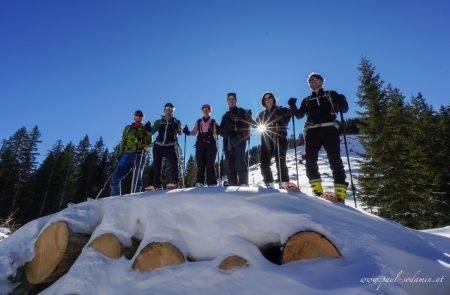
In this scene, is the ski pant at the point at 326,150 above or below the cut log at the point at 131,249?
above

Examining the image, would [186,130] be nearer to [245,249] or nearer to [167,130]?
[167,130]

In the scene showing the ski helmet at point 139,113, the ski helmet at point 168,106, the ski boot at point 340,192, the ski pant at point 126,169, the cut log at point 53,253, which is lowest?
the cut log at point 53,253

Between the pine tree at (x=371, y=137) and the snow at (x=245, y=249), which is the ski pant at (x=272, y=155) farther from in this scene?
the pine tree at (x=371, y=137)

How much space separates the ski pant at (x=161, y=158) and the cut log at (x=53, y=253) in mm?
4067

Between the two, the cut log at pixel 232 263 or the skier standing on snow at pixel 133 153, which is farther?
the skier standing on snow at pixel 133 153

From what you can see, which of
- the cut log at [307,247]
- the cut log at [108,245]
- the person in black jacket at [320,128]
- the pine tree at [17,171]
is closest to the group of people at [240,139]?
the person in black jacket at [320,128]

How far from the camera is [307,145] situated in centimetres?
682

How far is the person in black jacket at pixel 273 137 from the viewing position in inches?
A: 288

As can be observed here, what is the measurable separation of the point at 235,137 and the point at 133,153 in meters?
A: 3.09

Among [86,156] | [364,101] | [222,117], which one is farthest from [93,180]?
[222,117]

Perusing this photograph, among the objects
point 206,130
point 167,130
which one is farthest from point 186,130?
point 206,130

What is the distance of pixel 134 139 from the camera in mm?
9156

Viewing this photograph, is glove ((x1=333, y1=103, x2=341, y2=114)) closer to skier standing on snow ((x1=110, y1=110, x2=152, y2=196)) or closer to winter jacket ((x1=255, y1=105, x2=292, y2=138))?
winter jacket ((x1=255, y1=105, x2=292, y2=138))

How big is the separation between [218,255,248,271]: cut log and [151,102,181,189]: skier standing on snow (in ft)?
17.0
